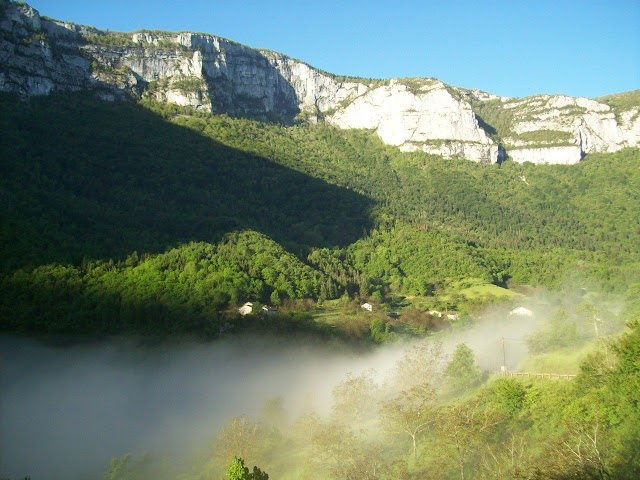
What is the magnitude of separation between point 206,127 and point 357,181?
48905mm

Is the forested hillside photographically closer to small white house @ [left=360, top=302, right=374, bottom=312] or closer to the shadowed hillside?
the shadowed hillside

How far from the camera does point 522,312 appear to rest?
82062 millimetres

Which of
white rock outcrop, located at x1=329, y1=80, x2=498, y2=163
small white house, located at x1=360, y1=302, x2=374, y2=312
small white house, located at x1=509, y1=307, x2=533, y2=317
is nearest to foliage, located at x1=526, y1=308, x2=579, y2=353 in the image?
small white house, located at x1=509, y1=307, x2=533, y2=317

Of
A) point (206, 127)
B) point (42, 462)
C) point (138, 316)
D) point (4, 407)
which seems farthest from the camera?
point (206, 127)

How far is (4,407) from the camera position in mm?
64062

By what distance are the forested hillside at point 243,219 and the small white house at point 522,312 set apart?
46.5 ft

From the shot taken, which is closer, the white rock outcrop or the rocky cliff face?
the rocky cliff face

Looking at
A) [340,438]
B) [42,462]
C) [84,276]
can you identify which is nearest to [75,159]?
[84,276]

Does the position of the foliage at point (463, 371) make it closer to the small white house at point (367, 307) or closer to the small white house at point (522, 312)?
the small white house at point (522, 312)

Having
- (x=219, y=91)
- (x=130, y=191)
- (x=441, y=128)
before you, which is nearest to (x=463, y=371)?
(x=130, y=191)

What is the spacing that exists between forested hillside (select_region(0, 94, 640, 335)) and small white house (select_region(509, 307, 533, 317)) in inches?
557

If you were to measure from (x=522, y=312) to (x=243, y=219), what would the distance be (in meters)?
65.9

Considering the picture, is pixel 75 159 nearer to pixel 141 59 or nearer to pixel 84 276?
pixel 84 276

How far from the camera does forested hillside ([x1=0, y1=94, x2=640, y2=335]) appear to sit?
80.3 m
